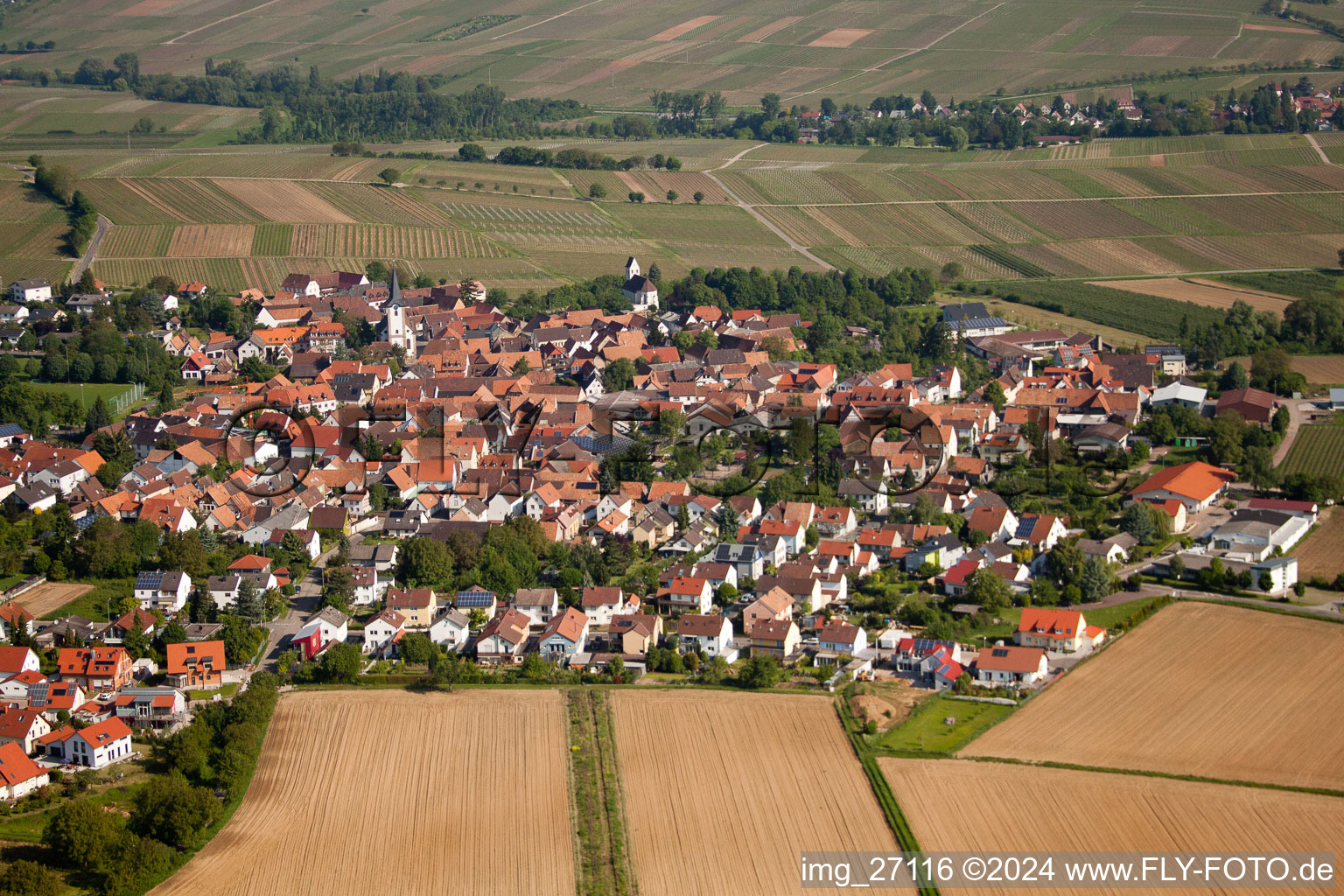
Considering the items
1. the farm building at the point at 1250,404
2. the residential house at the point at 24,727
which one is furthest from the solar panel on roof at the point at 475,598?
the farm building at the point at 1250,404

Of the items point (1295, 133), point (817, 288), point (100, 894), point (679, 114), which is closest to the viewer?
point (100, 894)

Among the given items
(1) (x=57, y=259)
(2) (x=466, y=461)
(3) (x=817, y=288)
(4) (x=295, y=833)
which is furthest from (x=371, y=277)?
(4) (x=295, y=833)

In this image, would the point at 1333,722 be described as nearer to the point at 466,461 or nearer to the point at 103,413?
the point at 466,461

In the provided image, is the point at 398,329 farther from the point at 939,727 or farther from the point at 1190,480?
the point at 939,727

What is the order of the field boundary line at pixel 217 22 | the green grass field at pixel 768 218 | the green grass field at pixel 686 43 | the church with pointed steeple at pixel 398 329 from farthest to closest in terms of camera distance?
the field boundary line at pixel 217 22 → the green grass field at pixel 686 43 → the green grass field at pixel 768 218 → the church with pointed steeple at pixel 398 329

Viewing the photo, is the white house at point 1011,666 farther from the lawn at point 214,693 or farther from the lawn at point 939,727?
the lawn at point 214,693

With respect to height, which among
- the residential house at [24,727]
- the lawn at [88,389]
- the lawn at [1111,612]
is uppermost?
the lawn at [88,389]
